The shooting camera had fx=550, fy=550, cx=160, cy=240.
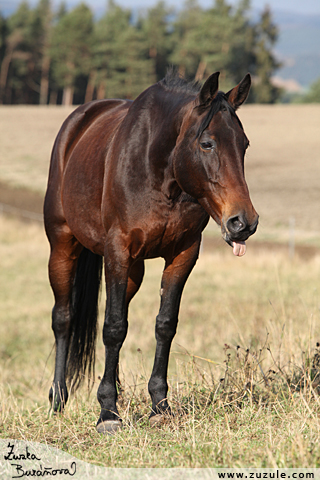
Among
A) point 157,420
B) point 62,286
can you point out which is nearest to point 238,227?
point 157,420

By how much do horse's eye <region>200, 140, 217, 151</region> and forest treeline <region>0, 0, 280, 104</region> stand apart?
5777 centimetres

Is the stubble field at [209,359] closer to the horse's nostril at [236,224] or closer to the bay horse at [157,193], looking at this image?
the bay horse at [157,193]

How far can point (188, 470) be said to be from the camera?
2615 mm

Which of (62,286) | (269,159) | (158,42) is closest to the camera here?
(62,286)

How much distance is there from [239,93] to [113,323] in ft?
5.44

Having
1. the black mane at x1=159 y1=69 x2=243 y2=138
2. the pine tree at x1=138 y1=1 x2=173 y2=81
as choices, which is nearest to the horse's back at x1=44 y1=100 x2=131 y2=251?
the black mane at x1=159 y1=69 x2=243 y2=138

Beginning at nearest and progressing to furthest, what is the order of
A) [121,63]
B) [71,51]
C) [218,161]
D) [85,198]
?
[218,161], [85,198], [121,63], [71,51]

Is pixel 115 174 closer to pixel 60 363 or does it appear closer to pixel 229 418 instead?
pixel 229 418

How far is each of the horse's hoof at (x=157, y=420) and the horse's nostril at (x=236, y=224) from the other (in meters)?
1.39

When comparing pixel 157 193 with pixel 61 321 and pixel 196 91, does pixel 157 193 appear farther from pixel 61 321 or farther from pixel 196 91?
pixel 61 321

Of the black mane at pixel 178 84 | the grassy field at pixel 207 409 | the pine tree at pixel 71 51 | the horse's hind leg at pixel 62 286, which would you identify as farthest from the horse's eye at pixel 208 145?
the pine tree at pixel 71 51

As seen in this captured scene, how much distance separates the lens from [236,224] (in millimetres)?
2928

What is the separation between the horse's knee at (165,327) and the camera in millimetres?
3732

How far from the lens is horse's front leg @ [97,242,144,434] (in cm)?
355
